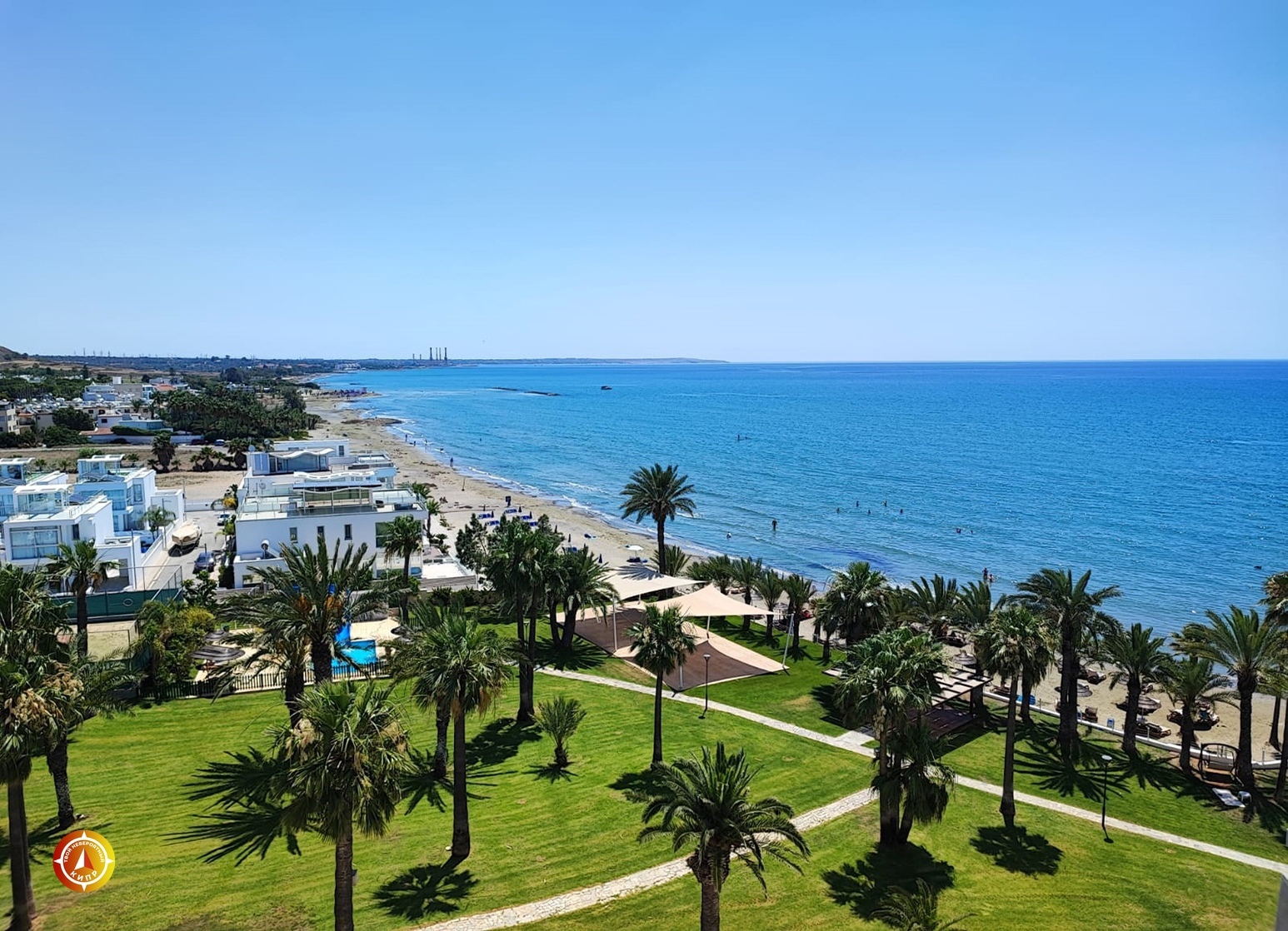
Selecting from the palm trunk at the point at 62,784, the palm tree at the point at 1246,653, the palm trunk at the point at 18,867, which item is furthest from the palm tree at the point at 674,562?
the palm trunk at the point at 18,867

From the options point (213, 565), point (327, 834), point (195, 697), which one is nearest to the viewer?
point (327, 834)

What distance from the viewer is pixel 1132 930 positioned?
63.8 ft

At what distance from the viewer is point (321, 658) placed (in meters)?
23.7

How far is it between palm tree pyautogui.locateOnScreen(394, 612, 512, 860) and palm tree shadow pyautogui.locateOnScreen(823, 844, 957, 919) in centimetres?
996

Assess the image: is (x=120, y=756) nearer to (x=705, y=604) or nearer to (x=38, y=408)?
(x=705, y=604)

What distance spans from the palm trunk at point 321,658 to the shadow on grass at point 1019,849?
20273 mm

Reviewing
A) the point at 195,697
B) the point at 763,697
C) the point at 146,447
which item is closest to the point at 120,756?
the point at 195,697

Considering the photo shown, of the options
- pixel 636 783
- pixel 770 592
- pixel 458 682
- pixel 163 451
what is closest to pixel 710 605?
pixel 770 592

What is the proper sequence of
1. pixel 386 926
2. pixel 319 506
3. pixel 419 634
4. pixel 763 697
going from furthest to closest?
pixel 319 506
pixel 763 697
pixel 419 634
pixel 386 926

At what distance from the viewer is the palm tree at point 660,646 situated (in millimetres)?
26359

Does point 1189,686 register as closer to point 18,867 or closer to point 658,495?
point 658,495

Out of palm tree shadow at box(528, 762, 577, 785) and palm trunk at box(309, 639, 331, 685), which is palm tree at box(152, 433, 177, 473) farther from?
palm tree shadow at box(528, 762, 577, 785)

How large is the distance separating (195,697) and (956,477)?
99311mm

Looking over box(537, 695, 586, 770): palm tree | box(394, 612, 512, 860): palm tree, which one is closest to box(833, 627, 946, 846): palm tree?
box(537, 695, 586, 770): palm tree
